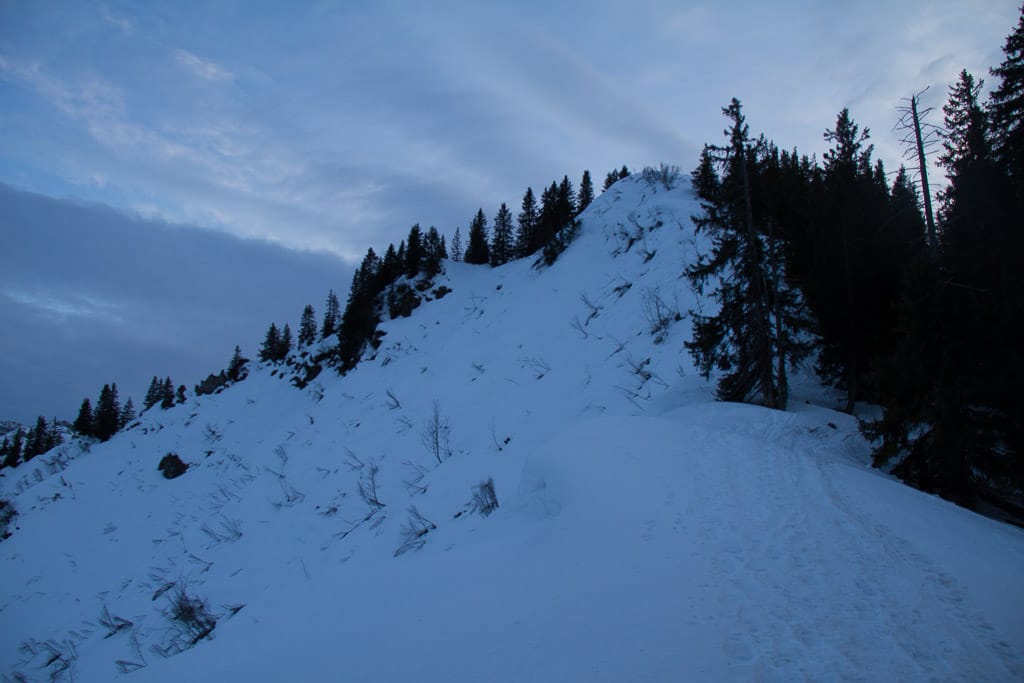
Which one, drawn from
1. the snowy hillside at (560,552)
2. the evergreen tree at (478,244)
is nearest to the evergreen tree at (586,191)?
the evergreen tree at (478,244)

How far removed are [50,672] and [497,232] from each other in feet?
207

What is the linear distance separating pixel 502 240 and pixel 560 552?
213 ft

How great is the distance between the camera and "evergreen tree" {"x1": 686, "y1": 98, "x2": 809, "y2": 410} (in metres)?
12.3

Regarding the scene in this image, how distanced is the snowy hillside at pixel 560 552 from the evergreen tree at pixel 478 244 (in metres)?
41.9

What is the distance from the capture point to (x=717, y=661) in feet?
8.72

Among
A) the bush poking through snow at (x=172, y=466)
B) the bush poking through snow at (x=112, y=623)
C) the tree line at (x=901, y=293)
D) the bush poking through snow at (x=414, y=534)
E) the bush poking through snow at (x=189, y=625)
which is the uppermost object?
the tree line at (x=901, y=293)

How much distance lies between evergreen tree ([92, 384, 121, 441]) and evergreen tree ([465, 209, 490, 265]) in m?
52.8

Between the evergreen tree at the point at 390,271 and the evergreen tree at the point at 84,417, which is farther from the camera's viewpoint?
the evergreen tree at the point at 84,417

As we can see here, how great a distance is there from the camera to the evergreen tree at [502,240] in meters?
66.9

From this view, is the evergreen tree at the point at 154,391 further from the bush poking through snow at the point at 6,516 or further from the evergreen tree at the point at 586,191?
the evergreen tree at the point at 586,191

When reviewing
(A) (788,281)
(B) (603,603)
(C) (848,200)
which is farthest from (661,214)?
(B) (603,603)

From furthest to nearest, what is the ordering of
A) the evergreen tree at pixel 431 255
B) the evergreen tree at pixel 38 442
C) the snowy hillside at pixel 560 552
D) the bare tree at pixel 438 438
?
the evergreen tree at pixel 38 442 < the evergreen tree at pixel 431 255 < the bare tree at pixel 438 438 < the snowy hillside at pixel 560 552

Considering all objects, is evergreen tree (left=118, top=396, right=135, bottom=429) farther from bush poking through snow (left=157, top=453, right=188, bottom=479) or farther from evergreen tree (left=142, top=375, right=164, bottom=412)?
bush poking through snow (left=157, top=453, right=188, bottom=479)

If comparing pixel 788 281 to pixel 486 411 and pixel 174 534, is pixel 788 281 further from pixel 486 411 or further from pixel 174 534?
pixel 174 534
